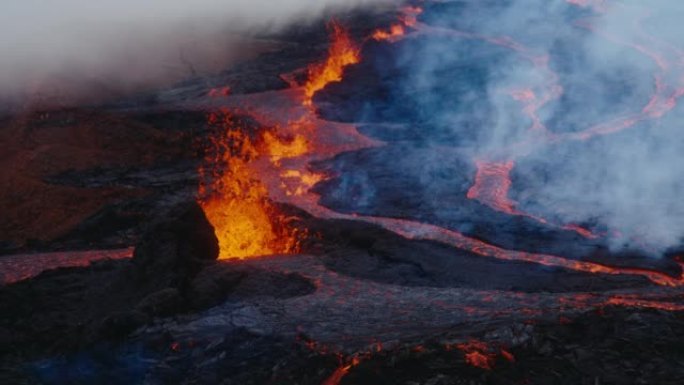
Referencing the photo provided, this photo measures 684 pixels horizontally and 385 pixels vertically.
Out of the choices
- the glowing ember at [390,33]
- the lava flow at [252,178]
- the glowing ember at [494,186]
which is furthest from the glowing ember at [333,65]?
the glowing ember at [494,186]

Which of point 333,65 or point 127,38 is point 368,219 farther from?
point 127,38

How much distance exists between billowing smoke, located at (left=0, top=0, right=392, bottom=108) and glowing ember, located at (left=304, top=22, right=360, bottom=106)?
253 cm

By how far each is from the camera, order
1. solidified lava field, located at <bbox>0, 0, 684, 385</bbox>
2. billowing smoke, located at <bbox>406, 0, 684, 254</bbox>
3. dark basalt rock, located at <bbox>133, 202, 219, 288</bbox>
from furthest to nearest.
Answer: billowing smoke, located at <bbox>406, 0, 684, 254</bbox>
dark basalt rock, located at <bbox>133, 202, 219, 288</bbox>
solidified lava field, located at <bbox>0, 0, 684, 385</bbox>

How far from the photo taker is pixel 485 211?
8.98 metres

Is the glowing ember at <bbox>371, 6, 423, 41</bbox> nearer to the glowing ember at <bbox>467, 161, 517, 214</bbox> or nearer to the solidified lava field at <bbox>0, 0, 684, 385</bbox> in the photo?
the solidified lava field at <bbox>0, 0, 684, 385</bbox>

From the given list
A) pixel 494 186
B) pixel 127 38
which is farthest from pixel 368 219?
pixel 127 38

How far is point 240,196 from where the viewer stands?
10.2m

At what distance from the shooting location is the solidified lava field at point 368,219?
5.01m

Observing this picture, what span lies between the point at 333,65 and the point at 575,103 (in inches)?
231

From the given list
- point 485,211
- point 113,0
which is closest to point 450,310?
point 485,211

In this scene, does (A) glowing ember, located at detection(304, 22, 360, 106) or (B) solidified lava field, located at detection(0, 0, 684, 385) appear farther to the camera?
(A) glowing ember, located at detection(304, 22, 360, 106)

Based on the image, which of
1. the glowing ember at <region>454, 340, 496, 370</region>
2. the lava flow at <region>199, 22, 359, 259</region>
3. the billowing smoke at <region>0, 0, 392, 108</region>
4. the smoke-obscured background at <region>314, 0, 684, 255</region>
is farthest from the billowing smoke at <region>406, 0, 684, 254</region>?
the billowing smoke at <region>0, 0, 392, 108</region>

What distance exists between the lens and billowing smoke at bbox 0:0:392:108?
1686 centimetres

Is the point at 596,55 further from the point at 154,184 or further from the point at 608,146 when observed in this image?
the point at 154,184
